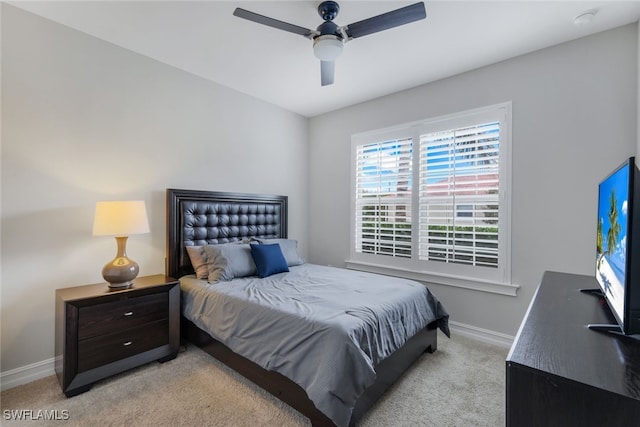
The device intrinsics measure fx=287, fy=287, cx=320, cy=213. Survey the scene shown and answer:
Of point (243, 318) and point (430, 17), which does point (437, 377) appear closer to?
point (243, 318)

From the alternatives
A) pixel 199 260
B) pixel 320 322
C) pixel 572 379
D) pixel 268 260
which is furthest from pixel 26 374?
pixel 572 379

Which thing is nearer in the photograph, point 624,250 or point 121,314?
point 624,250

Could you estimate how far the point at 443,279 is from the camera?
3092mm

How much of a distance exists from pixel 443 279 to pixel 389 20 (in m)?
2.49

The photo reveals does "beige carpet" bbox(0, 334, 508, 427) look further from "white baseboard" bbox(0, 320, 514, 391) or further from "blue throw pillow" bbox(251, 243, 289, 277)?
"blue throw pillow" bbox(251, 243, 289, 277)

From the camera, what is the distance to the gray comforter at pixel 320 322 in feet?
5.06

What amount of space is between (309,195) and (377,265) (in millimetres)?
1535

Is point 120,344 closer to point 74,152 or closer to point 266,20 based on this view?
point 74,152

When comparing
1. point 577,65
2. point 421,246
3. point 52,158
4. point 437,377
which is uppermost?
point 577,65

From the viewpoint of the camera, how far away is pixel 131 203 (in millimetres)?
2270

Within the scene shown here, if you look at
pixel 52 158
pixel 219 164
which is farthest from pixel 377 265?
pixel 52 158

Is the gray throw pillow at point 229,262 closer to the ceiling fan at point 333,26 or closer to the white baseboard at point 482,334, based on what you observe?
the ceiling fan at point 333,26

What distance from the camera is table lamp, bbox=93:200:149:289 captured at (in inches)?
85.3

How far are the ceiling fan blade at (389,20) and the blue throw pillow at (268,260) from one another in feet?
6.66
